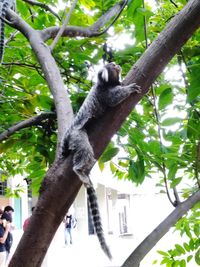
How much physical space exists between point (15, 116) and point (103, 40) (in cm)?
71

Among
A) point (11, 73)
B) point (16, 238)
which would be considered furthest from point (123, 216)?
point (11, 73)

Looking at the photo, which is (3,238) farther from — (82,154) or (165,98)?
(165,98)

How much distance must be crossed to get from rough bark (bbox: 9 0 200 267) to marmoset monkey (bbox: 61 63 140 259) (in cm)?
5

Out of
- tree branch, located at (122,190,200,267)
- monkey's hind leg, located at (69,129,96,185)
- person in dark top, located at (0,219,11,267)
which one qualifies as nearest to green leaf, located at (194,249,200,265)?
tree branch, located at (122,190,200,267)

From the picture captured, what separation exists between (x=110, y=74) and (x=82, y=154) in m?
0.75

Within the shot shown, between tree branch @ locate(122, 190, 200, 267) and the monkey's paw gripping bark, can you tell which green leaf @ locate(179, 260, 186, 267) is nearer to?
tree branch @ locate(122, 190, 200, 267)

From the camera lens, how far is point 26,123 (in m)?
1.95

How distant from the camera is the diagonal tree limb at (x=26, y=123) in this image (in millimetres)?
1934

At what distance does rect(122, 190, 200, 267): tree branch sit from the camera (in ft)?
4.87

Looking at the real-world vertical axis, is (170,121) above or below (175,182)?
above

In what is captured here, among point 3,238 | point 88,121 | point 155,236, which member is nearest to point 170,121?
point 155,236

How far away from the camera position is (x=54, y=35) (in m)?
2.31

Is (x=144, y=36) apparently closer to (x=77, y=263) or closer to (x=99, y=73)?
(x=99, y=73)

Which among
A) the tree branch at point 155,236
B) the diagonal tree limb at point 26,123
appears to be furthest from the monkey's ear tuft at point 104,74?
the tree branch at point 155,236
